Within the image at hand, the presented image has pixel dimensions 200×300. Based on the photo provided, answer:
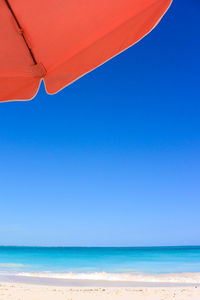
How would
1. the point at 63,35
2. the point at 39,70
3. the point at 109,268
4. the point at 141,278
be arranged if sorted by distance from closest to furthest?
1. the point at 63,35
2. the point at 39,70
3. the point at 141,278
4. the point at 109,268

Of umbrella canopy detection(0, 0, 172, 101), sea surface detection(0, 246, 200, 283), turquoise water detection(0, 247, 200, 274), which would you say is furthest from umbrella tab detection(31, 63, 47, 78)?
turquoise water detection(0, 247, 200, 274)

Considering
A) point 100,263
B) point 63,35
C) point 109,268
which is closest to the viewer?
point 63,35

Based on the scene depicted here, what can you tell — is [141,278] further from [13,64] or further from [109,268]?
[13,64]

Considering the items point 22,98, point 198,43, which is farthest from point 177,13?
point 22,98

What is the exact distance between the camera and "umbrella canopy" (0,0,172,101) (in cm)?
182

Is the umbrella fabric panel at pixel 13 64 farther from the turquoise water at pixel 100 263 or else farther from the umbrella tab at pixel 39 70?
the turquoise water at pixel 100 263

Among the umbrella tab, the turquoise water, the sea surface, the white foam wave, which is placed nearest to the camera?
the umbrella tab

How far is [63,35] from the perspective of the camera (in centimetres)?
205

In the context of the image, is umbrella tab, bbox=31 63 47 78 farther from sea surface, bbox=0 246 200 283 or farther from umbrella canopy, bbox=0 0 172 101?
sea surface, bbox=0 246 200 283

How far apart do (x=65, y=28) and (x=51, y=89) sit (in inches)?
18.7

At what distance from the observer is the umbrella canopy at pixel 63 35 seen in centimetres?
182

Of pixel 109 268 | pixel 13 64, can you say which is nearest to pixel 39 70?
pixel 13 64

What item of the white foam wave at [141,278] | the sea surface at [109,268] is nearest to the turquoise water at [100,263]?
the sea surface at [109,268]

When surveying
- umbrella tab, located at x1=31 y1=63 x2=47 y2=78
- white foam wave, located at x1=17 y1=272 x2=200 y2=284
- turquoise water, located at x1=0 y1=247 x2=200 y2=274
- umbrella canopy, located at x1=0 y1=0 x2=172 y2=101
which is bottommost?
turquoise water, located at x1=0 y1=247 x2=200 y2=274
